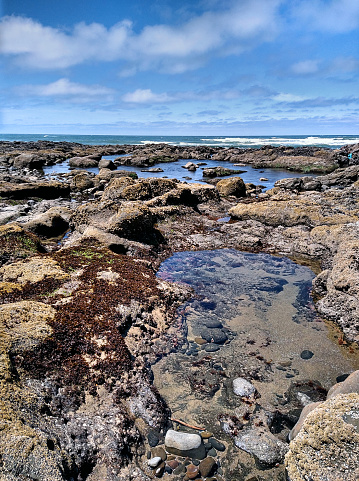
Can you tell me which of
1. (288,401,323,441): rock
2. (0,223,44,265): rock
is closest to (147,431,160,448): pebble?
(288,401,323,441): rock

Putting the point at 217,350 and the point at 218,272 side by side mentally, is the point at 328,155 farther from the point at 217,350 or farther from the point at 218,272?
the point at 217,350

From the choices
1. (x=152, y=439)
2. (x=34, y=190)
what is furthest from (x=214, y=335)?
(x=34, y=190)

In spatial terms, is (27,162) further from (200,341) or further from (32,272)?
(200,341)

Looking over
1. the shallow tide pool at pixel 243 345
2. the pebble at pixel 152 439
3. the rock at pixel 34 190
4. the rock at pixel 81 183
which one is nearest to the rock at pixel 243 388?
the shallow tide pool at pixel 243 345

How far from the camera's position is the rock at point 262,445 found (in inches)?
169

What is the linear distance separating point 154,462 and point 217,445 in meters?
1.00

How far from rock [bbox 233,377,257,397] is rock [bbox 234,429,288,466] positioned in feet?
2.63

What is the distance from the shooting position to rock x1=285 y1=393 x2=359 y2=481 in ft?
10.7

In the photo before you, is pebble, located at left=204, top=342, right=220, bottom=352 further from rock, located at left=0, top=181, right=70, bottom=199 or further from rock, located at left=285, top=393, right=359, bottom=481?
rock, located at left=0, top=181, right=70, bottom=199

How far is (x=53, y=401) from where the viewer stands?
4.46 m

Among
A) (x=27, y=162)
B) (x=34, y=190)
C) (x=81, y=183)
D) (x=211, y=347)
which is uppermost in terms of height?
(x=27, y=162)

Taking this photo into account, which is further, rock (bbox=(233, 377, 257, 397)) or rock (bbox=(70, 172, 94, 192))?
rock (bbox=(70, 172, 94, 192))

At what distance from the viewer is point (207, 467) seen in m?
4.20

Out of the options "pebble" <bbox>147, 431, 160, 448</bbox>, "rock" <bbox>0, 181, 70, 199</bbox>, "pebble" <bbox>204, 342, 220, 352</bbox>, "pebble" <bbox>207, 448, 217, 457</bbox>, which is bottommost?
"pebble" <bbox>207, 448, 217, 457</bbox>
